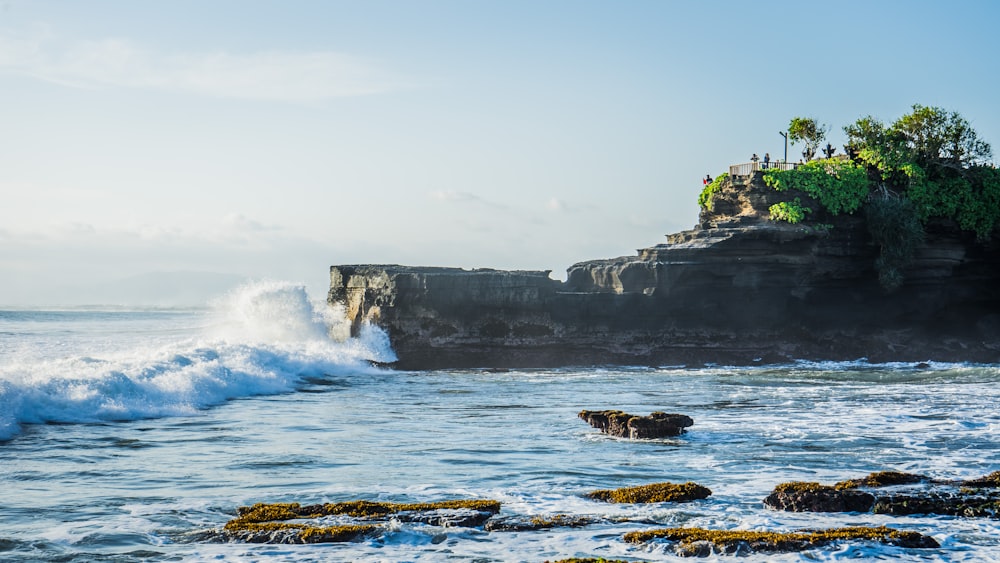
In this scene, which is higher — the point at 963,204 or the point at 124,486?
the point at 963,204

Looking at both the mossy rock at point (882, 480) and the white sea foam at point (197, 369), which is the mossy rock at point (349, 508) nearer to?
the mossy rock at point (882, 480)

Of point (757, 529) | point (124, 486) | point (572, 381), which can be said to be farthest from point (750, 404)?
point (124, 486)

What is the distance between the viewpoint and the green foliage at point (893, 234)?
35656mm

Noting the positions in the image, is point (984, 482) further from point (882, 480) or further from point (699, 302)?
point (699, 302)

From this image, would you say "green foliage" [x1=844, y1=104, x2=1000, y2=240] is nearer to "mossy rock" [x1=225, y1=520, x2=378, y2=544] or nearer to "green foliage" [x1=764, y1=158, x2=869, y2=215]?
"green foliage" [x1=764, y1=158, x2=869, y2=215]

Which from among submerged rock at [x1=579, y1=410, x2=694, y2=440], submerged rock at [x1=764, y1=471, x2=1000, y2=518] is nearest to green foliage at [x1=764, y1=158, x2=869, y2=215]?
Result: submerged rock at [x1=579, y1=410, x2=694, y2=440]

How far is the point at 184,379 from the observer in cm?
2283

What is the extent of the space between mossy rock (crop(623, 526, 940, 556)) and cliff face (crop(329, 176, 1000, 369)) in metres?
25.8

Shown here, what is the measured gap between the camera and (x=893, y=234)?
35.8 meters

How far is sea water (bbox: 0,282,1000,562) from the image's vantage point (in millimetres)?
9438

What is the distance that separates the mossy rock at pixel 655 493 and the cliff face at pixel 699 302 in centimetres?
2400

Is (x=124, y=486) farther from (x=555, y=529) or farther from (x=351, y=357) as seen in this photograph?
(x=351, y=357)

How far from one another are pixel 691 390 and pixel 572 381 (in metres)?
4.44

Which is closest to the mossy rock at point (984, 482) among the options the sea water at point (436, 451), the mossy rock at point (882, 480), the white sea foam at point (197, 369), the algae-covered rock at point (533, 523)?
the mossy rock at point (882, 480)
